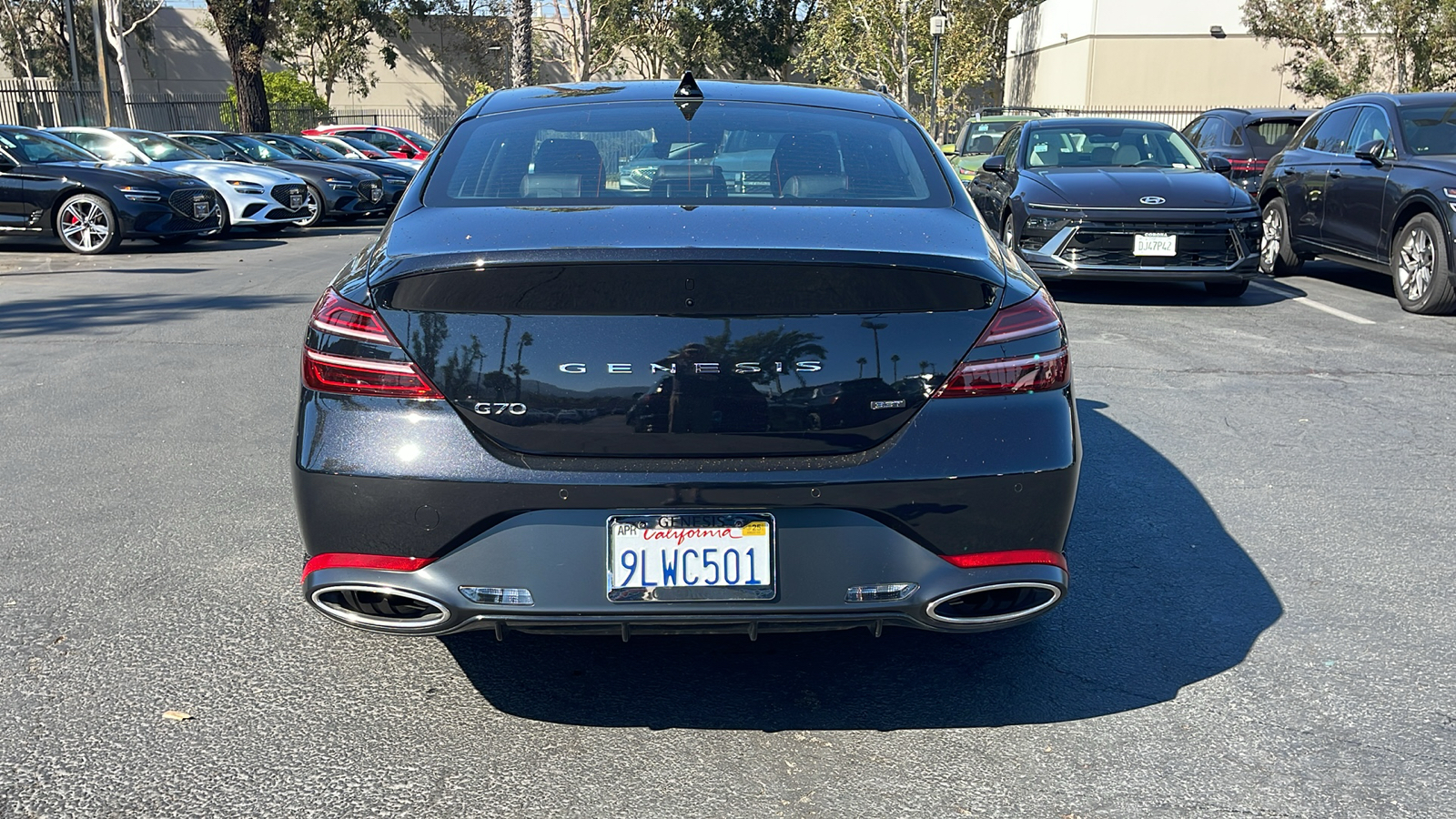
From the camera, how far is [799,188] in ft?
12.1

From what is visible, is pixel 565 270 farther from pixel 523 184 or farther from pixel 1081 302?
pixel 1081 302

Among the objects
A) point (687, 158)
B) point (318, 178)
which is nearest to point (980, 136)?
point (318, 178)

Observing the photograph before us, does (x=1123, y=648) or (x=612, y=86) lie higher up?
(x=612, y=86)

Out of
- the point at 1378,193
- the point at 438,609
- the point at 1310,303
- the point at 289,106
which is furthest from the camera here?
the point at 289,106

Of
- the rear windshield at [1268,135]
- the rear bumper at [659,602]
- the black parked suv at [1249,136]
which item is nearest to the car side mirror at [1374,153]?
the black parked suv at [1249,136]

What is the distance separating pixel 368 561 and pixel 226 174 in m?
15.4

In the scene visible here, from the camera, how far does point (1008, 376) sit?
3.02 metres

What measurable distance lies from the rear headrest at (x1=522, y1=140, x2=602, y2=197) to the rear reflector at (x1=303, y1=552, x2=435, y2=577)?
1.18 meters

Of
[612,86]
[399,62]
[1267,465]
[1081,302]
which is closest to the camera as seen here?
[612,86]

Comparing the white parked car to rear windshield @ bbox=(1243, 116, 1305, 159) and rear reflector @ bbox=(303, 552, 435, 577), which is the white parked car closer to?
rear windshield @ bbox=(1243, 116, 1305, 159)

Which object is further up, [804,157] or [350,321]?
[804,157]

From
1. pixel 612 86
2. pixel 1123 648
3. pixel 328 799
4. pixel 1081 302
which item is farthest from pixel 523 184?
pixel 1081 302

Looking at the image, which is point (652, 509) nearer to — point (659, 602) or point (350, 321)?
point (659, 602)

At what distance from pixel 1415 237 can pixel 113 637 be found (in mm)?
9519
